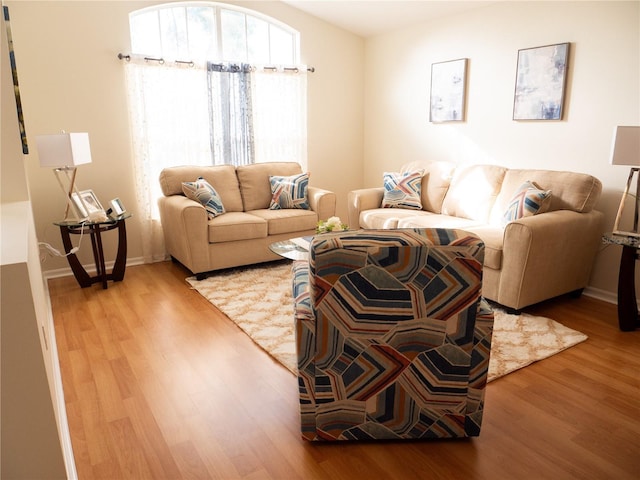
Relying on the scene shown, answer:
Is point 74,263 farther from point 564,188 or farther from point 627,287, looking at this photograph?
point 627,287

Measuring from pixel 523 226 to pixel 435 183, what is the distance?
63.4 inches

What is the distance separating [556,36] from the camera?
3742 millimetres

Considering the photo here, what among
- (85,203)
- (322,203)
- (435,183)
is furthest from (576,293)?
(85,203)

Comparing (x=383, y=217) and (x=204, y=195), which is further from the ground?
(x=204, y=195)

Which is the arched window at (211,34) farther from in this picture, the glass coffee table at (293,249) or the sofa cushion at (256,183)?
the glass coffee table at (293,249)

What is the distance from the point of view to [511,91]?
163 inches

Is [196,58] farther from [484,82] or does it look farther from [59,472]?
[59,472]

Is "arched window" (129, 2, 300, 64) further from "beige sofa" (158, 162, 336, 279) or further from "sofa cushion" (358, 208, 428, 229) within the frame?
"sofa cushion" (358, 208, 428, 229)

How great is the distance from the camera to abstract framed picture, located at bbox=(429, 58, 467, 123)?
4.58 meters

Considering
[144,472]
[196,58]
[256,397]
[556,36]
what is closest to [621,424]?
[256,397]

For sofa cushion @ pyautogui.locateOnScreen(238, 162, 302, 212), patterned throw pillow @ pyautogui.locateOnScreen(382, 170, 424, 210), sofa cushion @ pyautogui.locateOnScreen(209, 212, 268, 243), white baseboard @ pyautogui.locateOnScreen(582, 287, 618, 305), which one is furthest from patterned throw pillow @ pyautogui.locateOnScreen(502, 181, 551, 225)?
sofa cushion @ pyautogui.locateOnScreen(238, 162, 302, 212)

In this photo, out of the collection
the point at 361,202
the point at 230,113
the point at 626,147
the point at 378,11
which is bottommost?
the point at 361,202

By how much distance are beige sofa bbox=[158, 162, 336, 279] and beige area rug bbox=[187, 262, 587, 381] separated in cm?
21

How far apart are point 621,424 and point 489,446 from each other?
26.2 inches
